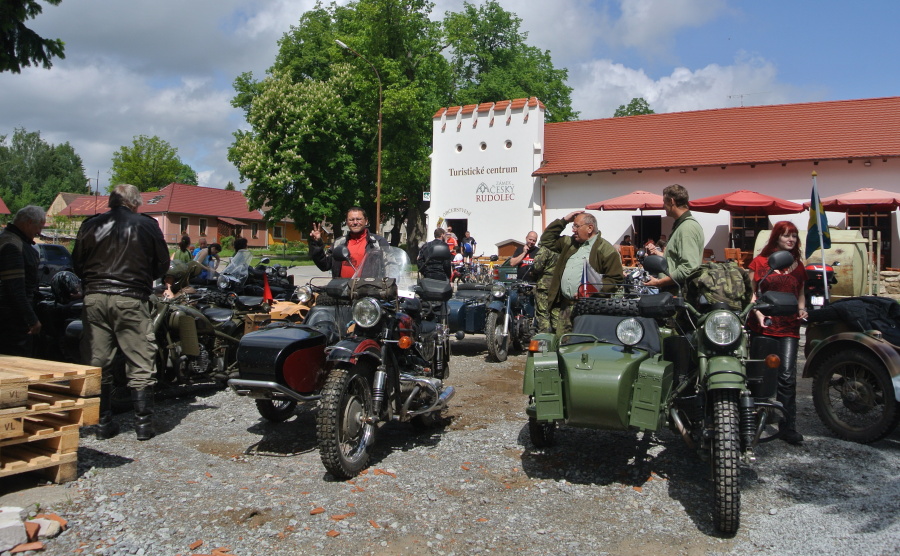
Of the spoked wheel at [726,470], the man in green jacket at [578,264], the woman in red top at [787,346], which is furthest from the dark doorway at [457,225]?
the spoked wheel at [726,470]

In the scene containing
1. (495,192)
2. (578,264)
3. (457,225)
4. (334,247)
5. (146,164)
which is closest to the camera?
(334,247)

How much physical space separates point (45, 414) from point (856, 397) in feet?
20.0

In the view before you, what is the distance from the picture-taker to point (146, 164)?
75625mm

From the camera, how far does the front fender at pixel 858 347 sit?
5.23 m

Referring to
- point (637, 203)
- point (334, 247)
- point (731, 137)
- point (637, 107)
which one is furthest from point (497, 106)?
point (637, 107)

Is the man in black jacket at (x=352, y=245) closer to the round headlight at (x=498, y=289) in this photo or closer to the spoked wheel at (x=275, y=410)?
the spoked wheel at (x=275, y=410)

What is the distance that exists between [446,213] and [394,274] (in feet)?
74.3

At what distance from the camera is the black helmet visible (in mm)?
6906

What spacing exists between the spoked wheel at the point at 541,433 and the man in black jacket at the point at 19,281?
416cm

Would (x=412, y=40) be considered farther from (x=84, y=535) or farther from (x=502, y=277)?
(x=84, y=535)

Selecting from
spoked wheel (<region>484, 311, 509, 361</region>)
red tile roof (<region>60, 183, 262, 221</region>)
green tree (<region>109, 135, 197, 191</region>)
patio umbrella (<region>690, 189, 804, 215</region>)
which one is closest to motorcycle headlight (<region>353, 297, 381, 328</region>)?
spoked wheel (<region>484, 311, 509, 361</region>)

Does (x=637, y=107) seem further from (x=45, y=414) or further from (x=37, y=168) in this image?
(x=37, y=168)

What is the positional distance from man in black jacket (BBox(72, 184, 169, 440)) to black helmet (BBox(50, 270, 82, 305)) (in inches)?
59.1

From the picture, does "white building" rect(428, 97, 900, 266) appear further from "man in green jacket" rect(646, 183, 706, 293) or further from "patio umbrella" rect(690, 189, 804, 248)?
"man in green jacket" rect(646, 183, 706, 293)
